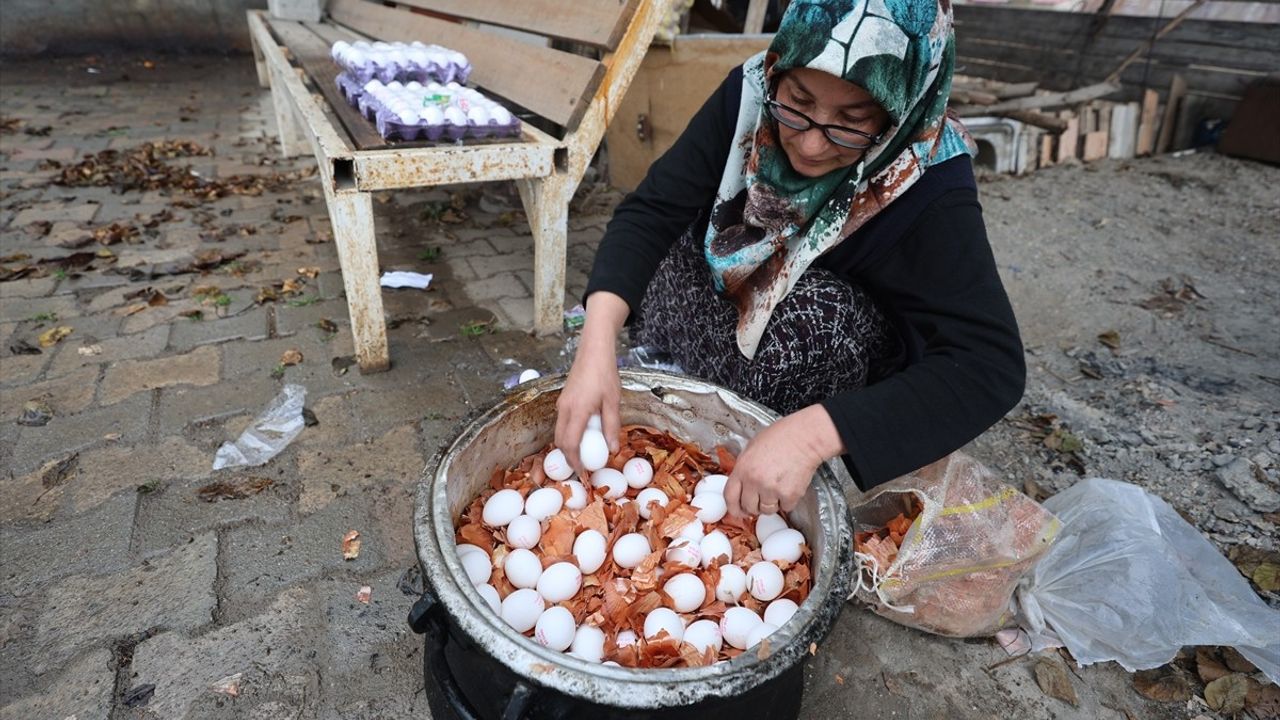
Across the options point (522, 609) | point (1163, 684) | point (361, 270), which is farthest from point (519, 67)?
point (1163, 684)

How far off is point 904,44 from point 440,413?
6.24 ft

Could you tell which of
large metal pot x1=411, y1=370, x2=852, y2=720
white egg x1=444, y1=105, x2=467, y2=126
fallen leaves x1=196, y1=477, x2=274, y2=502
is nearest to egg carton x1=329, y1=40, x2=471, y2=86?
white egg x1=444, y1=105, x2=467, y2=126

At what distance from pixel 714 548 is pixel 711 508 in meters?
0.11

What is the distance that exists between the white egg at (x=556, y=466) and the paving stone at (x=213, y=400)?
133 cm

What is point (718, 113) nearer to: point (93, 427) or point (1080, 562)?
point (1080, 562)

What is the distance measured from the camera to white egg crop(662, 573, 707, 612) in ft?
4.83

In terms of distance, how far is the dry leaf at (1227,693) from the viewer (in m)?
1.62

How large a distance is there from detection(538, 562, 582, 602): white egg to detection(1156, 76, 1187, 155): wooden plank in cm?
752

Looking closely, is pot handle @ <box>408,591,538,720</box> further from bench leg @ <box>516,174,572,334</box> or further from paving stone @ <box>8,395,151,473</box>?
bench leg @ <box>516,174,572,334</box>

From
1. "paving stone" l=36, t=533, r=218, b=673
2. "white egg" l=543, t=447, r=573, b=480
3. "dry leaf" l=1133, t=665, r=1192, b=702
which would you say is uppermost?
"white egg" l=543, t=447, r=573, b=480

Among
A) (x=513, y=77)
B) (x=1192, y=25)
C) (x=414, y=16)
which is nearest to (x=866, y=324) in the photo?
(x=513, y=77)

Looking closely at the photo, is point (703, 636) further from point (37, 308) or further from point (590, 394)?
point (37, 308)

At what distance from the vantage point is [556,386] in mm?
1649

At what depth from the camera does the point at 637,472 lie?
1756mm
